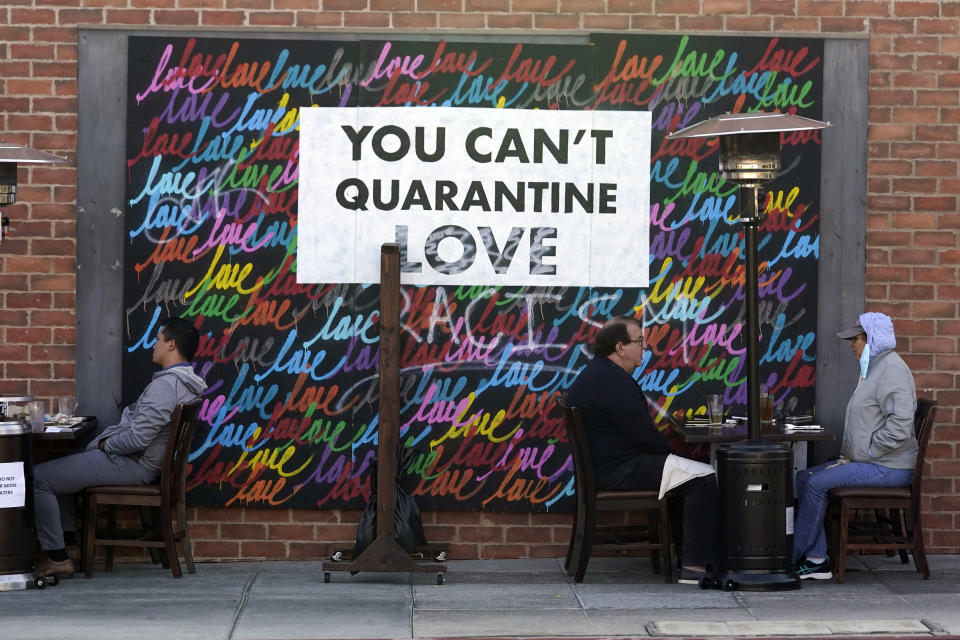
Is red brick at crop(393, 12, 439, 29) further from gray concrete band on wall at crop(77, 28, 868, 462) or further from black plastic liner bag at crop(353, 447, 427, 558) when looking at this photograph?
black plastic liner bag at crop(353, 447, 427, 558)

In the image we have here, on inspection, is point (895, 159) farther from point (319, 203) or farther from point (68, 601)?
point (68, 601)

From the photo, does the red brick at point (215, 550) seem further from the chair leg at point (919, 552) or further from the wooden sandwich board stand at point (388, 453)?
the chair leg at point (919, 552)

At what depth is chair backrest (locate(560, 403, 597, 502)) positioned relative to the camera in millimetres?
7930

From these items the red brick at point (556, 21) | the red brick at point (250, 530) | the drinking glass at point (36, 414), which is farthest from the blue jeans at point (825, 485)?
the drinking glass at point (36, 414)

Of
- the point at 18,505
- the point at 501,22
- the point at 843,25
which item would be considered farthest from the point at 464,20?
the point at 18,505

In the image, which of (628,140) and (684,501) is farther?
(628,140)

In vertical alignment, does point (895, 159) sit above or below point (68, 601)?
above

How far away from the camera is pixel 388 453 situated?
8023mm

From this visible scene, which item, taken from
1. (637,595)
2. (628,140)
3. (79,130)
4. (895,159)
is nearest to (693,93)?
(628,140)

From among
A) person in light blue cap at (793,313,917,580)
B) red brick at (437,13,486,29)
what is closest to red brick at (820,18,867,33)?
person in light blue cap at (793,313,917,580)

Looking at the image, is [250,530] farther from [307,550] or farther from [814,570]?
[814,570]

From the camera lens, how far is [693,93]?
28.7 feet

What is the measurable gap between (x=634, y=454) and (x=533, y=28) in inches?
103

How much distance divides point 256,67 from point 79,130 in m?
1.11
